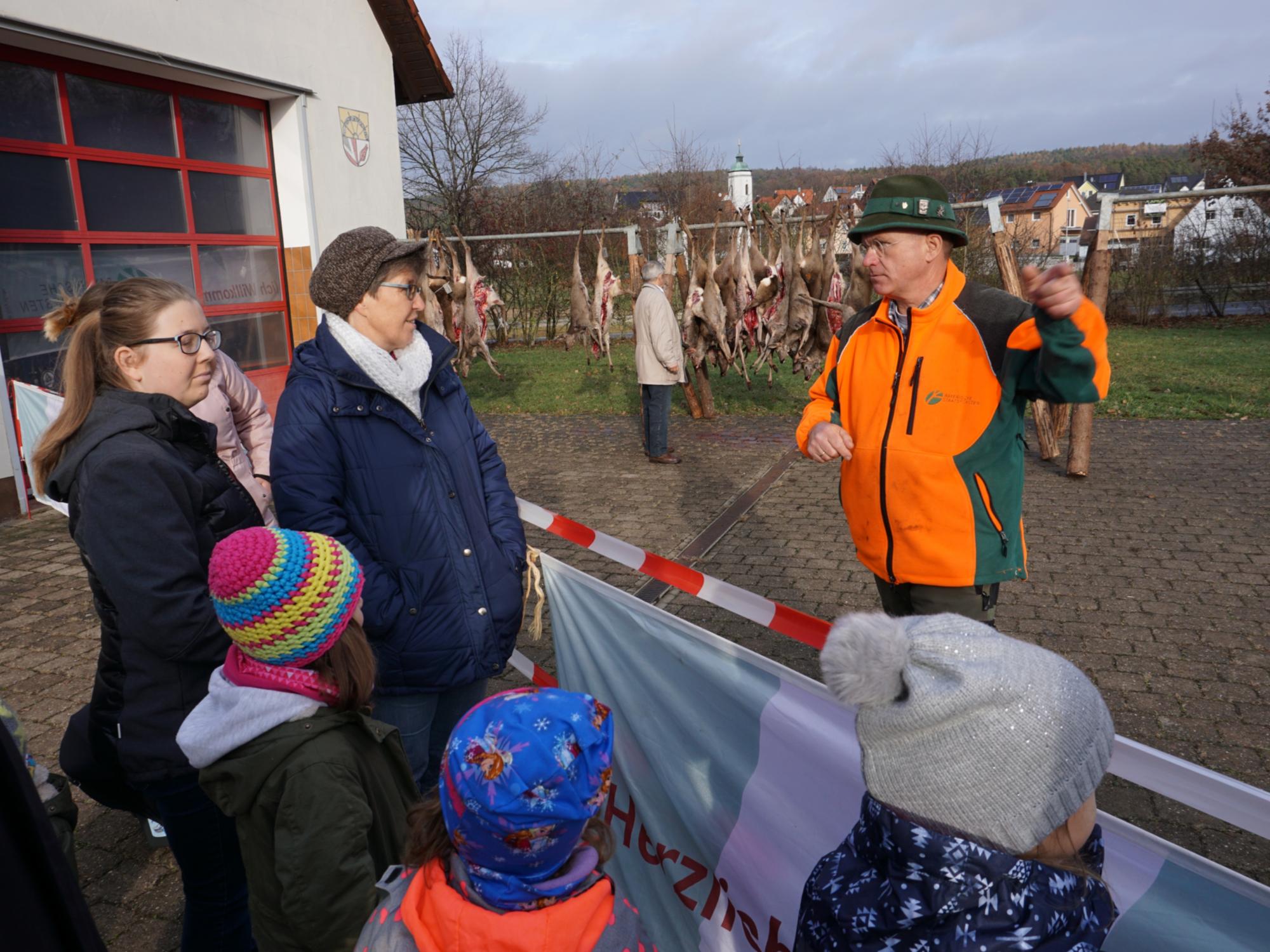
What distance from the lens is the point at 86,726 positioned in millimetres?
2352

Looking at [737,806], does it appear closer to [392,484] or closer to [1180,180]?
[392,484]

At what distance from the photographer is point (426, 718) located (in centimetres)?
258

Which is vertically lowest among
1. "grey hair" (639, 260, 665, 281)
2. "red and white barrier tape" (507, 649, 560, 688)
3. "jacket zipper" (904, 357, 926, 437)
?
"red and white barrier tape" (507, 649, 560, 688)

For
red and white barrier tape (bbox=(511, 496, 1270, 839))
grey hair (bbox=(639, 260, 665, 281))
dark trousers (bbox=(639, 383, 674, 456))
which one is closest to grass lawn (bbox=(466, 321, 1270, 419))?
dark trousers (bbox=(639, 383, 674, 456))

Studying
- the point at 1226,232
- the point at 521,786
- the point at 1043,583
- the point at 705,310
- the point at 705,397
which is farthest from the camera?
the point at 1226,232

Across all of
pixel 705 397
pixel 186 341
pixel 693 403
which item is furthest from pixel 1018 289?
pixel 186 341

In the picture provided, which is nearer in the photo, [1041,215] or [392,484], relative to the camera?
[392,484]

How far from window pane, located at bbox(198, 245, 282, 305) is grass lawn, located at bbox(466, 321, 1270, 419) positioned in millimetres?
4260

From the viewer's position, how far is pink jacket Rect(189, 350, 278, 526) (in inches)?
146

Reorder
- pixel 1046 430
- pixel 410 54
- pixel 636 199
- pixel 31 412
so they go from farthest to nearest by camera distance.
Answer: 1. pixel 636 199
2. pixel 410 54
3. pixel 1046 430
4. pixel 31 412

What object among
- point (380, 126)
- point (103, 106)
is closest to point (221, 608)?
point (103, 106)

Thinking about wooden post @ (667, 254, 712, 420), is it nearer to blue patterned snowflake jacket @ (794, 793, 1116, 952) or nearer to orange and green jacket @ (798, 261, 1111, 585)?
orange and green jacket @ (798, 261, 1111, 585)

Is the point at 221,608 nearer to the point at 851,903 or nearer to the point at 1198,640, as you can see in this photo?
Answer: the point at 851,903

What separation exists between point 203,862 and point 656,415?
7257 mm
